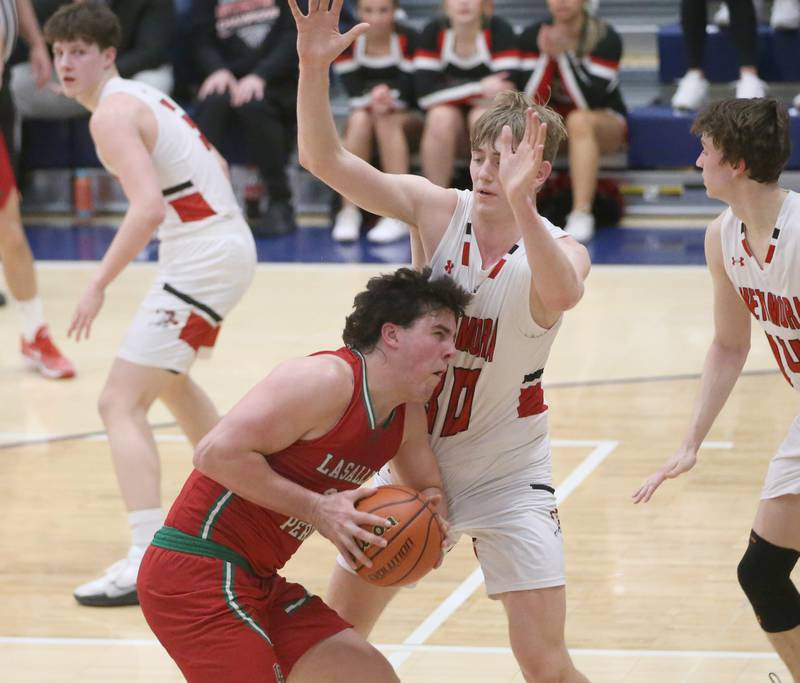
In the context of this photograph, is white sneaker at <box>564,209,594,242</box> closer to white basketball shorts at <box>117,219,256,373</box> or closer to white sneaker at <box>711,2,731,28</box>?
white sneaker at <box>711,2,731,28</box>

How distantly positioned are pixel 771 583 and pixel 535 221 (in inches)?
51.7

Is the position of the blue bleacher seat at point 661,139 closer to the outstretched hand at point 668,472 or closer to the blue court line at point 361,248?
the blue court line at point 361,248

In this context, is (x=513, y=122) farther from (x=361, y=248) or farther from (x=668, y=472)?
(x=361, y=248)

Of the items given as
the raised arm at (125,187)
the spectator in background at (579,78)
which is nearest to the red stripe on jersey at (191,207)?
the raised arm at (125,187)

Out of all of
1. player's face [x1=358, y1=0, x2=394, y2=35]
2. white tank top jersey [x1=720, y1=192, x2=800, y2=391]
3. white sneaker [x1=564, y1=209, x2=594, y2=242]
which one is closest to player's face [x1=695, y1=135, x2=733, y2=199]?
white tank top jersey [x1=720, y1=192, x2=800, y2=391]

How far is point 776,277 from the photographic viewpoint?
4062 millimetres

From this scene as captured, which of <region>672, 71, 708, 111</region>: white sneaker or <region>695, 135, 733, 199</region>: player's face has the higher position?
<region>695, 135, 733, 199</region>: player's face

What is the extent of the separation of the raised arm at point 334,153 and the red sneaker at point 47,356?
15.8 ft

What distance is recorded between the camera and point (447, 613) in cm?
524

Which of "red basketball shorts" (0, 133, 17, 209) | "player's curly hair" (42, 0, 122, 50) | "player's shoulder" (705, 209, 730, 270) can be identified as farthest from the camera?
"red basketball shorts" (0, 133, 17, 209)

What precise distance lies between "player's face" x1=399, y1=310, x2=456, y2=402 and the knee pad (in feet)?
3.71

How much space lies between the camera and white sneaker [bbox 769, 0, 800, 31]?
1205 centimetres

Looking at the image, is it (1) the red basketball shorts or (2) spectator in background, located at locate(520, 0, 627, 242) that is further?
(2) spectator in background, located at locate(520, 0, 627, 242)

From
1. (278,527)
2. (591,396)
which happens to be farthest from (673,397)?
(278,527)
